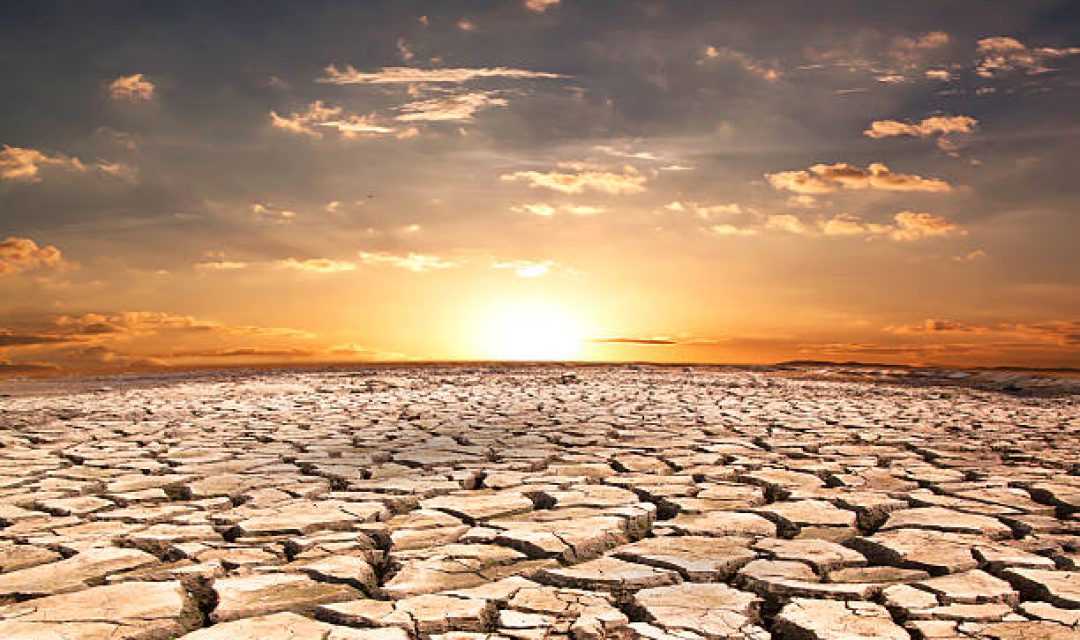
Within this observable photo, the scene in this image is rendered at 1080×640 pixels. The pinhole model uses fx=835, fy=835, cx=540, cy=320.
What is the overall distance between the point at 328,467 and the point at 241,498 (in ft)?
2.55

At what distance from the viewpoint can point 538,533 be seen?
2.74 meters

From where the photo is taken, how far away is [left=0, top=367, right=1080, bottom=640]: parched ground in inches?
78.6

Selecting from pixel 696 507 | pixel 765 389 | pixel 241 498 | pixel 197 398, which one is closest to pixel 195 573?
pixel 241 498

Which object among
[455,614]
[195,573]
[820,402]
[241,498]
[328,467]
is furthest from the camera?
[820,402]

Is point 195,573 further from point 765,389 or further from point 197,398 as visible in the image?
point 765,389

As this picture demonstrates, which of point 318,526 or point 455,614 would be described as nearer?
point 455,614

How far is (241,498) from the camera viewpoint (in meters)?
3.48

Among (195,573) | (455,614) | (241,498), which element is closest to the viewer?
(455,614)

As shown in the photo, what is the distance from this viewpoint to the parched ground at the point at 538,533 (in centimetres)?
200

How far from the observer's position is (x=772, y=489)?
11.8 ft

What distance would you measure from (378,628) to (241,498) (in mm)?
1790

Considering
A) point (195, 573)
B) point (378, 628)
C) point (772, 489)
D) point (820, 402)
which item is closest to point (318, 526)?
point (195, 573)

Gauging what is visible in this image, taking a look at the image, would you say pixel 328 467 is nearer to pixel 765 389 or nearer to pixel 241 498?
pixel 241 498

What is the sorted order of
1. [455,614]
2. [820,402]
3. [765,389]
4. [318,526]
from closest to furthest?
[455,614] < [318,526] < [820,402] < [765,389]
